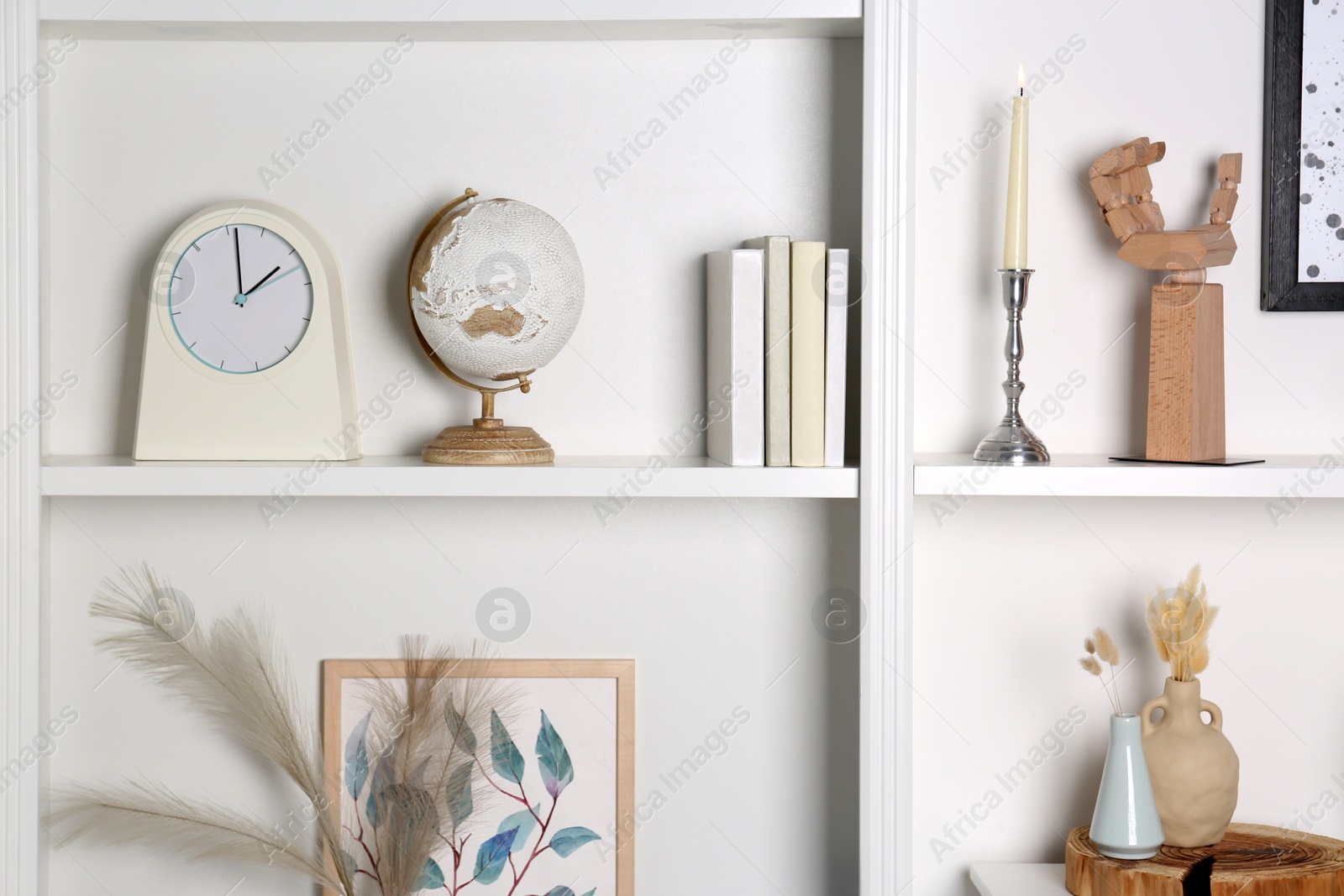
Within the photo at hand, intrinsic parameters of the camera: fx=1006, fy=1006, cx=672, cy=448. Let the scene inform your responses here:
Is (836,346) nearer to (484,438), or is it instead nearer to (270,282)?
(484,438)

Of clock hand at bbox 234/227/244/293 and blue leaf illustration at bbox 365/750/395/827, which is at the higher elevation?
clock hand at bbox 234/227/244/293

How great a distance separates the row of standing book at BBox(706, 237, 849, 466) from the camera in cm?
98

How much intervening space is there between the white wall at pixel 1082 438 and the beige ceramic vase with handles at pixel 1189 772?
0.40 ft

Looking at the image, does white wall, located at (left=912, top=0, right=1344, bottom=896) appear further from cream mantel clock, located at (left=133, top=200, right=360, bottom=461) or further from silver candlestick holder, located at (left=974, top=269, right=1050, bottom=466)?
Answer: cream mantel clock, located at (left=133, top=200, right=360, bottom=461)

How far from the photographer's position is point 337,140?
1.13 meters

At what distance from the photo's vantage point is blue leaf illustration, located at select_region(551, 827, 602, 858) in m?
1.14

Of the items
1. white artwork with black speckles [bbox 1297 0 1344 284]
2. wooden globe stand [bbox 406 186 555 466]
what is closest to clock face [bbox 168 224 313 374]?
wooden globe stand [bbox 406 186 555 466]

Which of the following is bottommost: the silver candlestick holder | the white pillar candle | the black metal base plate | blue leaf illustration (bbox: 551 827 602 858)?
blue leaf illustration (bbox: 551 827 602 858)

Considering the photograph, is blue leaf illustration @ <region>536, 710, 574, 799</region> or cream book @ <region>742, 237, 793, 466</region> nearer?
cream book @ <region>742, 237, 793, 466</region>

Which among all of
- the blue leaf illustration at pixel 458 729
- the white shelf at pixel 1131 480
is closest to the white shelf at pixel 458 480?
the white shelf at pixel 1131 480

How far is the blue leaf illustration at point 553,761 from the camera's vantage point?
1.14 meters

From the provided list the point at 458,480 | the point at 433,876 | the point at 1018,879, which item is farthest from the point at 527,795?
the point at 1018,879

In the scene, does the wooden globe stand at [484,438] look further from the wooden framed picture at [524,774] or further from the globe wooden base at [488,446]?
the wooden framed picture at [524,774]

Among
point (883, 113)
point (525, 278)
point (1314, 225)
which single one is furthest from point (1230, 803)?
point (525, 278)
